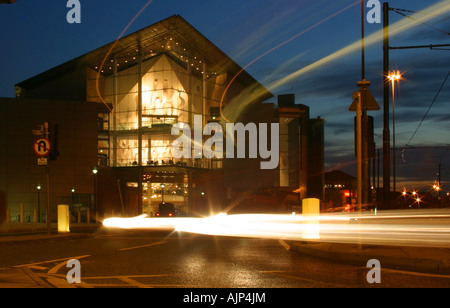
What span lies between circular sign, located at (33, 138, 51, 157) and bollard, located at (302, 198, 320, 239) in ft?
32.9

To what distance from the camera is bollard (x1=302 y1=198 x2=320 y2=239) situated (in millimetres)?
15414

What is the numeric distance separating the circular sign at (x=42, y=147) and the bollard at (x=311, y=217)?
10029mm

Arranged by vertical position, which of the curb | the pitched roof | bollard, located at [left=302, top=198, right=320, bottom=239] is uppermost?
the pitched roof

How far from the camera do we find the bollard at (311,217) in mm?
15414

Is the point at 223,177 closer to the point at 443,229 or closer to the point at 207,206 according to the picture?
the point at 207,206

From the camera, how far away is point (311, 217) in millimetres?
15508

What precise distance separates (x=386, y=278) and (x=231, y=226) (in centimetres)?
1820

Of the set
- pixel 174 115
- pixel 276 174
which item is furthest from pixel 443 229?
pixel 276 174

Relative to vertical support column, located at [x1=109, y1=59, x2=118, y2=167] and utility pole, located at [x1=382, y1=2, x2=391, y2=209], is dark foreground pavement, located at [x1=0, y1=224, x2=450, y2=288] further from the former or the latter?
vertical support column, located at [x1=109, y1=59, x2=118, y2=167]

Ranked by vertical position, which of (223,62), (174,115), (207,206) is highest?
(223,62)

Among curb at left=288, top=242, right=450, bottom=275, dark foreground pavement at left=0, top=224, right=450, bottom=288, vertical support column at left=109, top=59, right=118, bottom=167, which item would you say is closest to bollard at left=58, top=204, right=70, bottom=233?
dark foreground pavement at left=0, top=224, right=450, bottom=288

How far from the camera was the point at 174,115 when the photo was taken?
57781mm

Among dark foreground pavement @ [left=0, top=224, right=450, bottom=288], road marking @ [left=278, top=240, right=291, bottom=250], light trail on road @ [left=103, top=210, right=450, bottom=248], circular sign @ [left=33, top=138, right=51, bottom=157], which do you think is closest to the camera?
dark foreground pavement @ [left=0, top=224, right=450, bottom=288]
